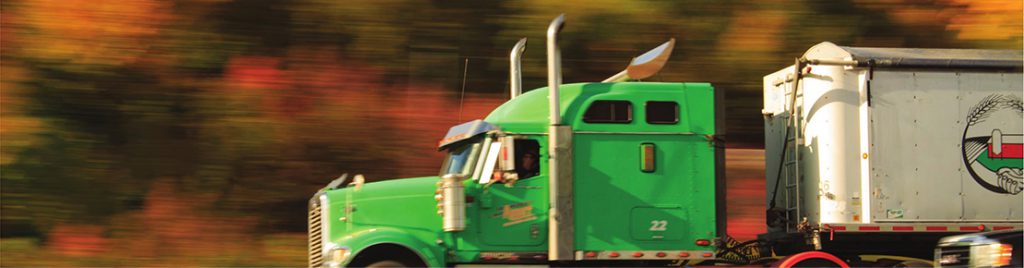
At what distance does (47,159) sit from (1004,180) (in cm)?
1273

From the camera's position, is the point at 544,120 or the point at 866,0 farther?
the point at 866,0

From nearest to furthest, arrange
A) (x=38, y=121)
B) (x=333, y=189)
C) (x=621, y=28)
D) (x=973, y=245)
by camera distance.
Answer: (x=973, y=245), (x=333, y=189), (x=38, y=121), (x=621, y=28)

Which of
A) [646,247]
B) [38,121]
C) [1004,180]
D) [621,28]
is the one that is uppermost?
[621,28]

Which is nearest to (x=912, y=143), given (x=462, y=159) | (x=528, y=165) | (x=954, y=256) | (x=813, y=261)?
(x=954, y=256)

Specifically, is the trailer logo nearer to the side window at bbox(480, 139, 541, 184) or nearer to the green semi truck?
the green semi truck

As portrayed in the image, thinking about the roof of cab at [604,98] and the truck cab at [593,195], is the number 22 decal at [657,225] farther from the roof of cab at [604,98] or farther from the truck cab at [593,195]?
the roof of cab at [604,98]

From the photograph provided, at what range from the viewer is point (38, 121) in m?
16.2

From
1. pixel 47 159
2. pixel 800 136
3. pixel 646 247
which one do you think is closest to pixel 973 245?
pixel 800 136

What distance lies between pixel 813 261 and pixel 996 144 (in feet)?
7.20

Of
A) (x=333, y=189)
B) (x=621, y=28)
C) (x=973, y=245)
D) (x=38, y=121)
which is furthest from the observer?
(x=621, y=28)

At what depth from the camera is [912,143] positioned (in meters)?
11.2

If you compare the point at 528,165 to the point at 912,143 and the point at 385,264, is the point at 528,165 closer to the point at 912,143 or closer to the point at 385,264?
the point at 385,264

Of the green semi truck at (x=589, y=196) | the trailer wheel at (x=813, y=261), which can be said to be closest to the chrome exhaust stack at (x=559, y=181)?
the green semi truck at (x=589, y=196)

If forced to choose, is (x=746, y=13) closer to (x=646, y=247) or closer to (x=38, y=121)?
(x=646, y=247)
